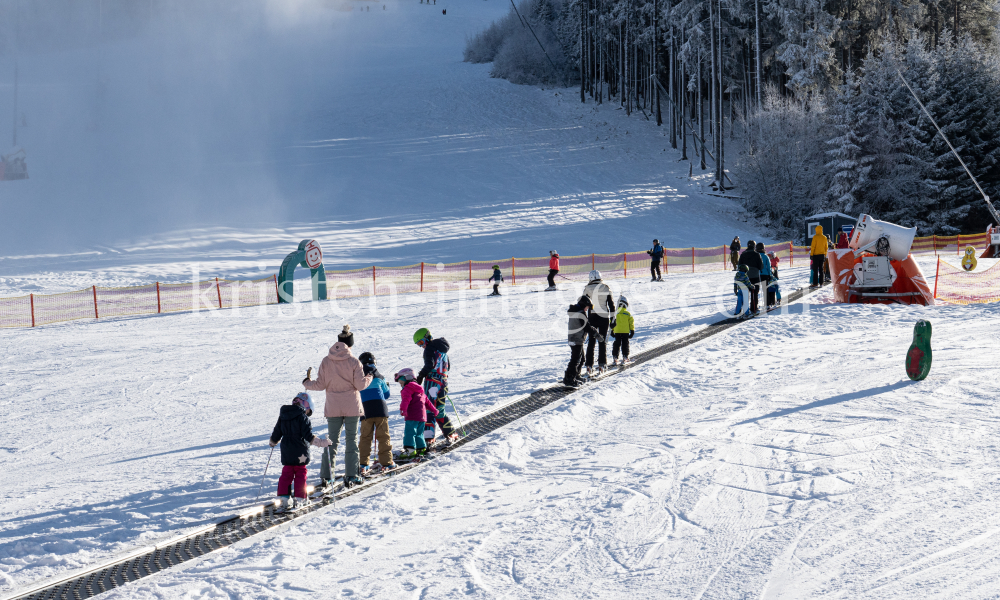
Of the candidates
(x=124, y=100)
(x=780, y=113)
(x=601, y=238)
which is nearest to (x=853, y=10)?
(x=780, y=113)

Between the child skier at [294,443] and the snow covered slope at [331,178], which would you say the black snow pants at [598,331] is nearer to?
the child skier at [294,443]

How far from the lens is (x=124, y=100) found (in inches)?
2559

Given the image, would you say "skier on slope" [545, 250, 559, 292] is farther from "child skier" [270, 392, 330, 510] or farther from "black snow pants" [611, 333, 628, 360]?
"child skier" [270, 392, 330, 510]

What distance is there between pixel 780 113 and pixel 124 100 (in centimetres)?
5559

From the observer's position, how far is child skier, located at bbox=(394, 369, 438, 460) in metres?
8.02

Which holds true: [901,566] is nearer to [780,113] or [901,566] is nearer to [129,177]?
[780,113]

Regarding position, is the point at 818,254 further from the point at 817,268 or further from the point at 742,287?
the point at 742,287

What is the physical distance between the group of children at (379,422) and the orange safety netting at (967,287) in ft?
49.8

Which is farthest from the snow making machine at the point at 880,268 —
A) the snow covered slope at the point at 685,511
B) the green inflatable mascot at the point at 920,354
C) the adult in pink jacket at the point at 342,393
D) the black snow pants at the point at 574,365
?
the adult in pink jacket at the point at 342,393

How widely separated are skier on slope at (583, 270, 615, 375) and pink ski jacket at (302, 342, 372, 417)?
478cm

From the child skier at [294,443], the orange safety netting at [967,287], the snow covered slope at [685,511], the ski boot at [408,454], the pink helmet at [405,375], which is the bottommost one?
the snow covered slope at [685,511]

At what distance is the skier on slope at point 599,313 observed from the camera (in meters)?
11.2

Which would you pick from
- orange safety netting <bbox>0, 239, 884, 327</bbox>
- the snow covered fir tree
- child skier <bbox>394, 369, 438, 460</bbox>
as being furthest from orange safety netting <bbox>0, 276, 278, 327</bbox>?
the snow covered fir tree

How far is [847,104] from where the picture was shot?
4147 centimetres
